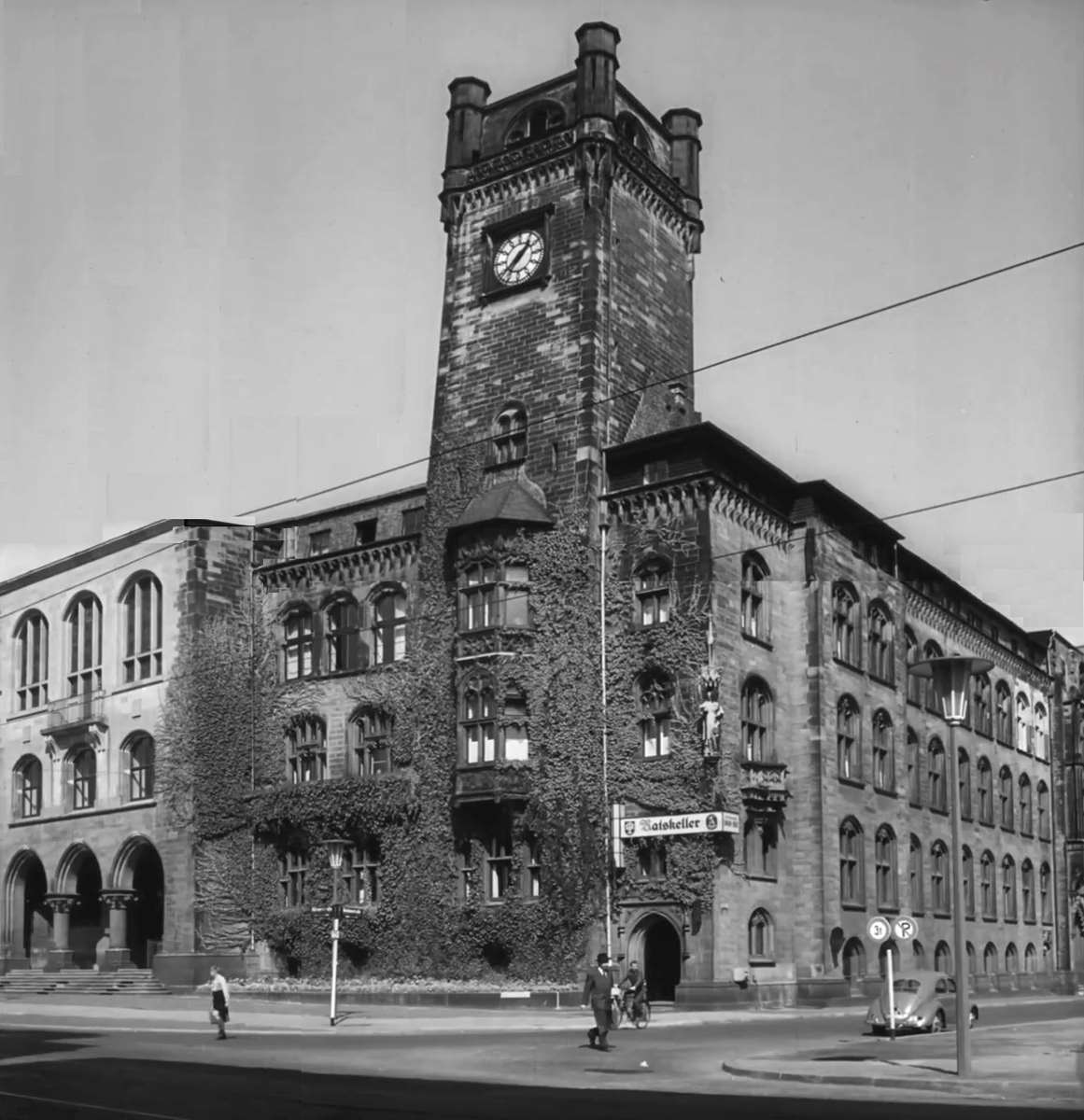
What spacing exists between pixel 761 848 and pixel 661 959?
4273mm

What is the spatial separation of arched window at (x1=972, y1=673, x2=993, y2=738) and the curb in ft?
148

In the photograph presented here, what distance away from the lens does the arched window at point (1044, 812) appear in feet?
242

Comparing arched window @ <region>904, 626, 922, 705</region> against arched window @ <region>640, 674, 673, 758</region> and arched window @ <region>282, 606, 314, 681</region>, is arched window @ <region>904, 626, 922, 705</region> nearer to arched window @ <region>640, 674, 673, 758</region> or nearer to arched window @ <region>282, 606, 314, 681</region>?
arched window @ <region>640, 674, 673, 758</region>

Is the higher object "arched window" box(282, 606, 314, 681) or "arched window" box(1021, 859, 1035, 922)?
"arched window" box(282, 606, 314, 681)

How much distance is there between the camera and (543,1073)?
24.8m

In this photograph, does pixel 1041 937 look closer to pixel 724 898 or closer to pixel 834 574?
pixel 834 574

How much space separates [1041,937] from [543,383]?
119ft

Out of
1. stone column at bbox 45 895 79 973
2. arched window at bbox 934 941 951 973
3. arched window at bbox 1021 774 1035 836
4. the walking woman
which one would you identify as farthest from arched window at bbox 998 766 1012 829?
the walking woman

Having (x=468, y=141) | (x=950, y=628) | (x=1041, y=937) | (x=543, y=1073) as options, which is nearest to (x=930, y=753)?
(x=950, y=628)

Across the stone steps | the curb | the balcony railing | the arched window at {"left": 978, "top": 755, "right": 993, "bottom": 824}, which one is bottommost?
the stone steps

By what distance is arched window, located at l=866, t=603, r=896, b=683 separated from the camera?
179 ft

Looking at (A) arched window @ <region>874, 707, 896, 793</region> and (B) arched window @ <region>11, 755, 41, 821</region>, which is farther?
(B) arched window @ <region>11, 755, 41, 821</region>

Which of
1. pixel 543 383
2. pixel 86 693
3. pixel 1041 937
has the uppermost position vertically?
pixel 543 383

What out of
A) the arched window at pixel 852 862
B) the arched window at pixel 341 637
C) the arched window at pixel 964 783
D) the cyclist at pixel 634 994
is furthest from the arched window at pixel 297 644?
the arched window at pixel 964 783
